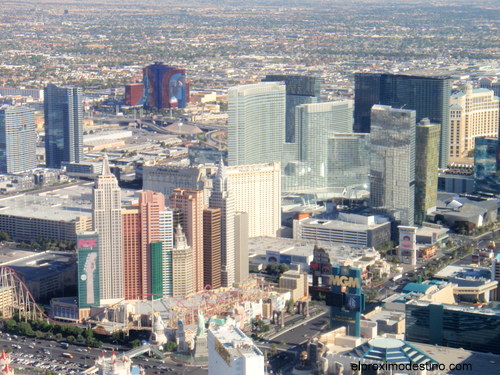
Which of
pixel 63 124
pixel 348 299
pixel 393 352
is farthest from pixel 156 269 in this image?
pixel 63 124

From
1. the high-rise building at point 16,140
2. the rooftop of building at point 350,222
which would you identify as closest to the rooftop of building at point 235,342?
the rooftop of building at point 350,222

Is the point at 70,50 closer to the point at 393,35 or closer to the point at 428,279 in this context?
the point at 393,35

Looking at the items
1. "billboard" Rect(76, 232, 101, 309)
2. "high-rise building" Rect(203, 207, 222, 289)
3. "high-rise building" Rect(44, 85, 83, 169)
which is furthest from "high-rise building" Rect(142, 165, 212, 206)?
"high-rise building" Rect(44, 85, 83, 169)

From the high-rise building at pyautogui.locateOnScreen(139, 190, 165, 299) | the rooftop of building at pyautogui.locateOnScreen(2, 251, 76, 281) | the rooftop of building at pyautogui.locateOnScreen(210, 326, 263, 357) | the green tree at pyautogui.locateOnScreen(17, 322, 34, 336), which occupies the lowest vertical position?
the green tree at pyautogui.locateOnScreen(17, 322, 34, 336)

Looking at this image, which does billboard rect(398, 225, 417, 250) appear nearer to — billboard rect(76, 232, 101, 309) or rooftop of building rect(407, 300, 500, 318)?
rooftop of building rect(407, 300, 500, 318)

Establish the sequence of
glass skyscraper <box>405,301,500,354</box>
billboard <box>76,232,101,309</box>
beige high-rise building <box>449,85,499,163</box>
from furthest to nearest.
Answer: beige high-rise building <box>449,85,499,163</box> < billboard <box>76,232,101,309</box> < glass skyscraper <box>405,301,500,354</box>

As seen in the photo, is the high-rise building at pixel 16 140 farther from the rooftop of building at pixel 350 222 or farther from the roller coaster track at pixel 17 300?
the roller coaster track at pixel 17 300
